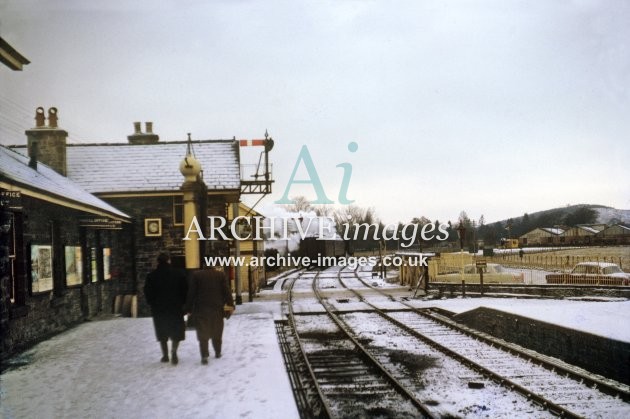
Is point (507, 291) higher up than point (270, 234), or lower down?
lower down

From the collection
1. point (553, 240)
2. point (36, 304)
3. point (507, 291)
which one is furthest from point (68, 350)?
point (553, 240)

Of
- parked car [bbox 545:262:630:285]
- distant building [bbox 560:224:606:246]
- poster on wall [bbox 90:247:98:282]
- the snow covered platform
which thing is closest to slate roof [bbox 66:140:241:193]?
poster on wall [bbox 90:247:98:282]

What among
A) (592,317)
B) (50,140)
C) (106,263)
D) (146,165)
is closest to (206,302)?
(592,317)

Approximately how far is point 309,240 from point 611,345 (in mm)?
36318

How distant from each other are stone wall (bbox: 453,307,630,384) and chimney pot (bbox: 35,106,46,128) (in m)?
14.9

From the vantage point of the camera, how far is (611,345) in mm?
8734

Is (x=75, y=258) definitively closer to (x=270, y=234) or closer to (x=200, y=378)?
(x=200, y=378)

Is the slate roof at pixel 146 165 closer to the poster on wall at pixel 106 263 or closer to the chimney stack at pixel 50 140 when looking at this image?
the chimney stack at pixel 50 140

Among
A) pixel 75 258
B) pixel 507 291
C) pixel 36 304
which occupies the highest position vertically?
pixel 75 258

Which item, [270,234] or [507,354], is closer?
[507,354]

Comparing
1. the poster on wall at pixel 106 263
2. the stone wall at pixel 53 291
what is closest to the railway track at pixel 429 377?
the stone wall at pixel 53 291

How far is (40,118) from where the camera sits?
17.6m

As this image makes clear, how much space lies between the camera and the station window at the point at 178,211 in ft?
63.2

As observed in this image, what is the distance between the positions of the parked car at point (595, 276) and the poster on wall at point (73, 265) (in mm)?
20555
